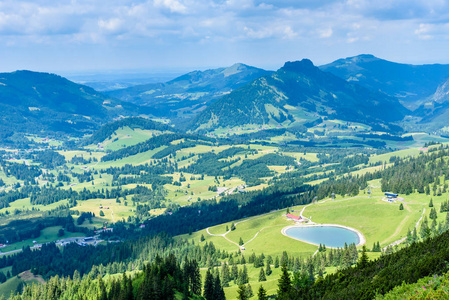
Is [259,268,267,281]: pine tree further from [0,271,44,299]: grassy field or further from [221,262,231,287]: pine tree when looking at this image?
[0,271,44,299]: grassy field

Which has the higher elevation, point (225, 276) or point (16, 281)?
point (225, 276)

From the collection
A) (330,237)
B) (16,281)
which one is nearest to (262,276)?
(330,237)

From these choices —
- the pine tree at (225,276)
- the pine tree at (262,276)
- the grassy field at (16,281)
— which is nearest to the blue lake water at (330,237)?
the pine tree at (262,276)

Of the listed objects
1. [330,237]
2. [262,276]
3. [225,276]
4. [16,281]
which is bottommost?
[16,281]

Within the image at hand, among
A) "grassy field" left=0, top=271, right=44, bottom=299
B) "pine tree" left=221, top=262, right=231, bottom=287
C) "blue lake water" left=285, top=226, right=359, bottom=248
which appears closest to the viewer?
"pine tree" left=221, top=262, right=231, bottom=287

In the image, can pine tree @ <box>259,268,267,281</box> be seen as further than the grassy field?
No

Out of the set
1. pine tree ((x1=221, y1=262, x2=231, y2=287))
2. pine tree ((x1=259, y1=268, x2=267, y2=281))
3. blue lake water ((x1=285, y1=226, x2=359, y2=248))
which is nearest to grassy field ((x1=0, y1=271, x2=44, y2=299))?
pine tree ((x1=221, y1=262, x2=231, y2=287))

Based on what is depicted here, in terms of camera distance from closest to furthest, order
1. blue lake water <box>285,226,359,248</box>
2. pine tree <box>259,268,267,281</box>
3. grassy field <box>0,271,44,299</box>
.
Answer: pine tree <box>259,268,267,281</box>
grassy field <box>0,271,44,299</box>
blue lake water <box>285,226,359,248</box>

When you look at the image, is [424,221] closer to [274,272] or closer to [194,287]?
[274,272]

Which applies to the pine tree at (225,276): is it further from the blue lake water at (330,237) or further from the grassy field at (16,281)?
the grassy field at (16,281)

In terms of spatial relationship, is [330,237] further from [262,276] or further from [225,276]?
[225,276]

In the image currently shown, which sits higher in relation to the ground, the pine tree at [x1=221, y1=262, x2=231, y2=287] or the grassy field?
the pine tree at [x1=221, y1=262, x2=231, y2=287]
